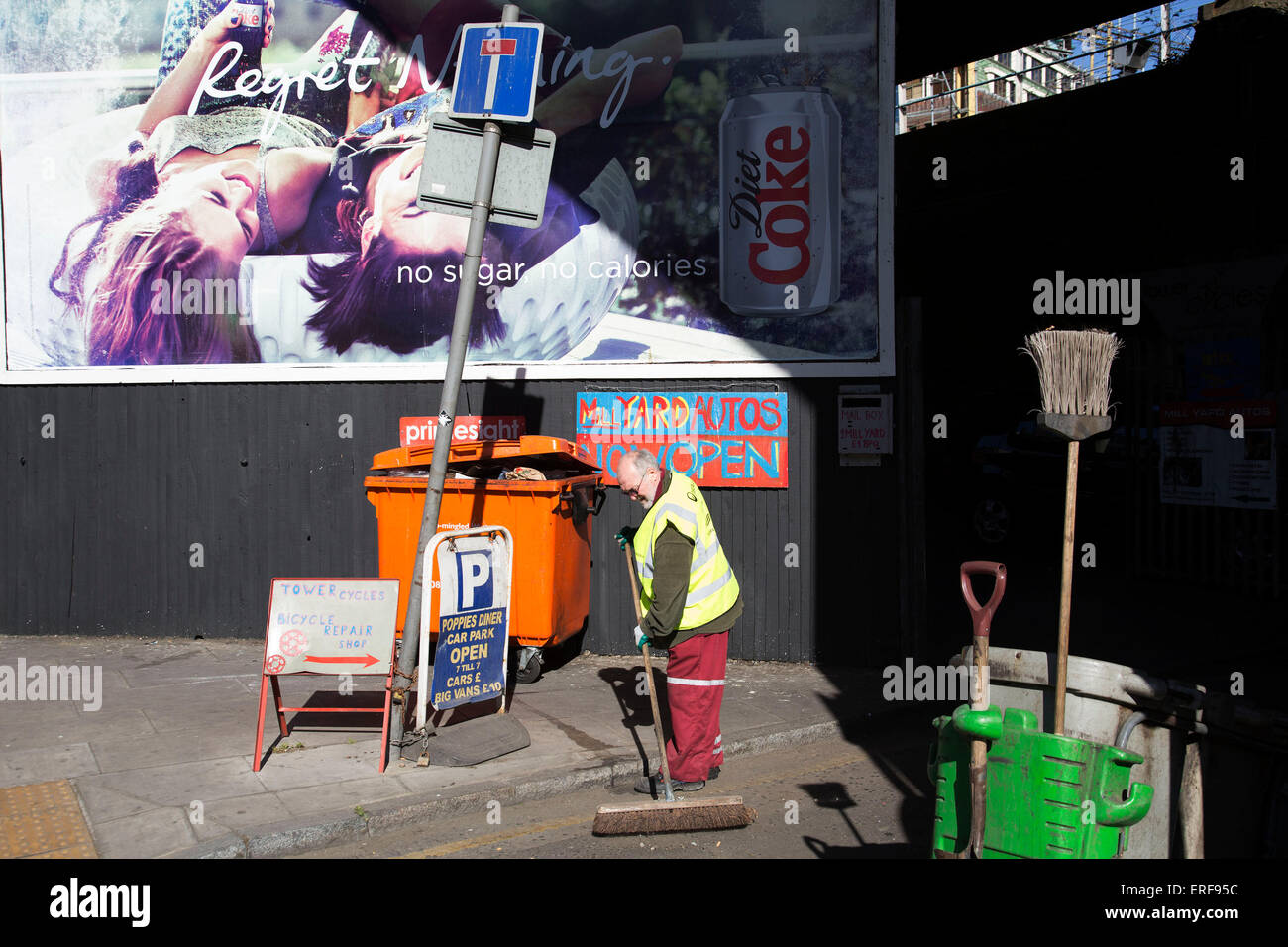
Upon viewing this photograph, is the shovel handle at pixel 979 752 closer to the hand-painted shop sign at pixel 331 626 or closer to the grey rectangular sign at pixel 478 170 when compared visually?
the hand-painted shop sign at pixel 331 626

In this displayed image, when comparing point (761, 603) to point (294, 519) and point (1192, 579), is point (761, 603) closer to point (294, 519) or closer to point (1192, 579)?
point (294, 519)

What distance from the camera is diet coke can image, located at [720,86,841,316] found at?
8328mm

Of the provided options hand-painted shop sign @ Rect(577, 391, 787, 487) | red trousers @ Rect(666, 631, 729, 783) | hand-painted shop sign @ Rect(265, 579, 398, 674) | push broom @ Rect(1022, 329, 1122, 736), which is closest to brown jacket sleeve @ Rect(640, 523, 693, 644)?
red trousers @ Rect(666, 631, 729, 783)

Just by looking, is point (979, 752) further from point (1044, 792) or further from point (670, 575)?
point (670, 575)

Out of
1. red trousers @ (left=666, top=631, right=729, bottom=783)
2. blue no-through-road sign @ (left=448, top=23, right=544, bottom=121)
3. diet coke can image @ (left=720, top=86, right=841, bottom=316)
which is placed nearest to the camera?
red trousers @ (left=666, top=631, right=729, bottom=783)

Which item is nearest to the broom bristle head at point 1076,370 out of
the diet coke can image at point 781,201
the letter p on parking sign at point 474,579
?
the letter p on parking sign at point 474,579

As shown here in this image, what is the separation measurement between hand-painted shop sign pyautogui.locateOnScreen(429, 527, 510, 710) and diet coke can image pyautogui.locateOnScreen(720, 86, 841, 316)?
327 centimetres

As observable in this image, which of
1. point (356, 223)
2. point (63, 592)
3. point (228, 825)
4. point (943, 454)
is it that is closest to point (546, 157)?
point (356, 223)

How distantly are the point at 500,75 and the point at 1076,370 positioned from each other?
11.9 feet

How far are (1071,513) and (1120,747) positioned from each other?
97 centimetres

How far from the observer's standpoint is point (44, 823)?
507 cm

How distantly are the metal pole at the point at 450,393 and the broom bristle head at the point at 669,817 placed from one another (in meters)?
1.52

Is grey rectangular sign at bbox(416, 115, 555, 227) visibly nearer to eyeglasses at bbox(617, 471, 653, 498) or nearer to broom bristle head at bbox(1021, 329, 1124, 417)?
eyeglasses at bbox(617, 471, 653, 498)

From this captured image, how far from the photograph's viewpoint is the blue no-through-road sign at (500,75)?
6008mm
